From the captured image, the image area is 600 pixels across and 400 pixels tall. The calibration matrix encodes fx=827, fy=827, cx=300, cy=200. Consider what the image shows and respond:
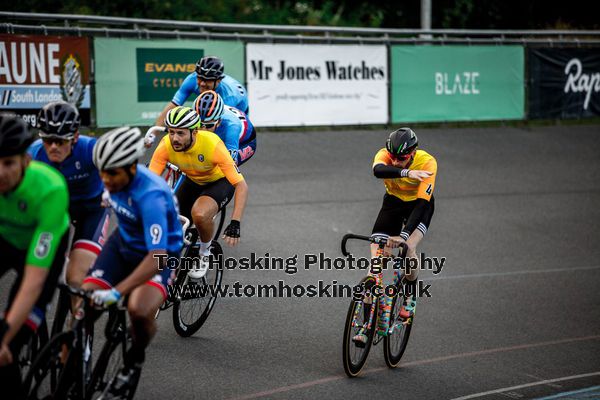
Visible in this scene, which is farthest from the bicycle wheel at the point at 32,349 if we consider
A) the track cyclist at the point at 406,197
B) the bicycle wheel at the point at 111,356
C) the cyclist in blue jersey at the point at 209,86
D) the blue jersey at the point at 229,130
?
the blue jersey at the point at 229,130

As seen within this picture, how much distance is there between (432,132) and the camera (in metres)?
18.7

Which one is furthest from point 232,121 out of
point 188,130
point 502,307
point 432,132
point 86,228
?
point 432,132

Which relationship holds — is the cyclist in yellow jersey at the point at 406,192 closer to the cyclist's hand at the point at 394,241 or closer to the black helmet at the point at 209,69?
the cyclist's hand at the point at 394,241

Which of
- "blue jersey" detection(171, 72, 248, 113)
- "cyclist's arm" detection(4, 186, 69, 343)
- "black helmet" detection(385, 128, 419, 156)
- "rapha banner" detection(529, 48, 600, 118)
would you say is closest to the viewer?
"cyclist's arm" detection(4, 186, 69, 343)

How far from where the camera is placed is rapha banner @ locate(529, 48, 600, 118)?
19.8 m

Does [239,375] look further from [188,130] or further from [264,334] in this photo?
[188,130]

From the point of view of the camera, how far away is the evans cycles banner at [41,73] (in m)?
13.1

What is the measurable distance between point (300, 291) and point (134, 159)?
4670 mm

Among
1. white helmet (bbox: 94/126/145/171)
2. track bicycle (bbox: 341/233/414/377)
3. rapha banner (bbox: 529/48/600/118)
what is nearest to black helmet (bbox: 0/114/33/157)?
white helmet (bbox: 94/126/145/171)

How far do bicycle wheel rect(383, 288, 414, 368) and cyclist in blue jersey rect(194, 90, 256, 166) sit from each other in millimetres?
2443

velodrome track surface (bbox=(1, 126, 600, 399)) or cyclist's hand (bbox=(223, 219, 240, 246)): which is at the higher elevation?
cyclist's hand (bbox=(223, 219, 240, 246))

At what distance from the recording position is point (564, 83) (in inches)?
795

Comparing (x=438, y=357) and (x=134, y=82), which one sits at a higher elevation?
(x=134, y=82)

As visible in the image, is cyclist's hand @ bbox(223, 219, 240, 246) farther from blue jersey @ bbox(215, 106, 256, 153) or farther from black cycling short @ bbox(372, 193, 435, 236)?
blue jersey @ bbox(215, 106, 256, 153)
